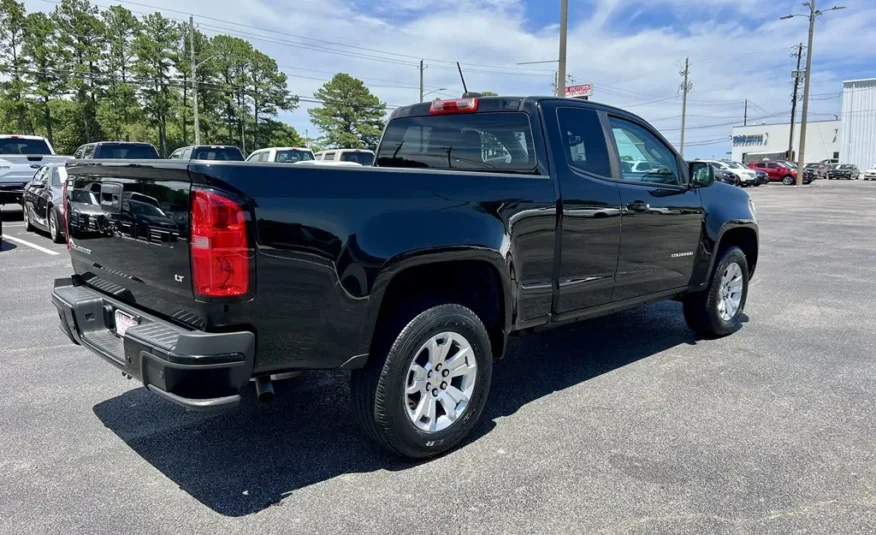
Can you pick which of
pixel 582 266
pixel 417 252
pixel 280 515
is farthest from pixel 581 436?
pixel 280 515

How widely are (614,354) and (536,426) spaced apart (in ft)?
5.77

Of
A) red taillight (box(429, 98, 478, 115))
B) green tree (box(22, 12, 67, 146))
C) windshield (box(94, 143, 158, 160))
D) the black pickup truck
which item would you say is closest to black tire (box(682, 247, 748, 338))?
the black pickup truck

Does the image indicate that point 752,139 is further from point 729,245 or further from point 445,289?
point 445,289

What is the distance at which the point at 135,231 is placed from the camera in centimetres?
304

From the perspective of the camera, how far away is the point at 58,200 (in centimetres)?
1130

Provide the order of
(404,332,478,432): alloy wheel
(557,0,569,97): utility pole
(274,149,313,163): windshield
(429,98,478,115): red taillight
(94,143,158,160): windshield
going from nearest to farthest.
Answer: (404,332,478,432): alloy wheel → (429,98,478,115): red taillight → (557,0,569,97): utility pole → (94,143,158,160): windshield → (274,149,313,163): windshield

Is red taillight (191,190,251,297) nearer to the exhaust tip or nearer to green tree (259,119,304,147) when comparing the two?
the exhaust tip

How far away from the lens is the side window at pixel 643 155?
4676mm

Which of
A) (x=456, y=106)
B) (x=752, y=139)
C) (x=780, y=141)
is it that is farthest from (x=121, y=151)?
(x=752, y=139)

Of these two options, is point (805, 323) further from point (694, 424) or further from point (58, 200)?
point (58, 200)

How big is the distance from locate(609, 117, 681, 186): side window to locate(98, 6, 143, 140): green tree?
46.5 metres

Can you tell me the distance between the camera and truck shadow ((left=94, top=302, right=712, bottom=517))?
318cm

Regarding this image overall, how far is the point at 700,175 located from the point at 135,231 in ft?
13.9

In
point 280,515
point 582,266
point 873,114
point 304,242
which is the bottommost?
point 280,515
